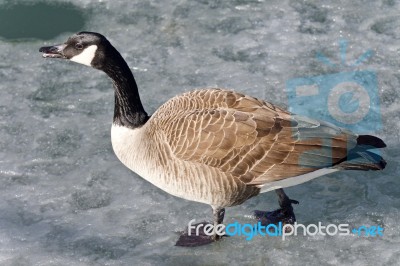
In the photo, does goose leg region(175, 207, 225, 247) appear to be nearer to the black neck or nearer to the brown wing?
the brown wing

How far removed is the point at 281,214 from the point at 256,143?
781mm

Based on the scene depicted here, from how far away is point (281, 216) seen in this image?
5.44 m

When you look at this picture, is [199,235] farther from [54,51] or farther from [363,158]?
[54,51]

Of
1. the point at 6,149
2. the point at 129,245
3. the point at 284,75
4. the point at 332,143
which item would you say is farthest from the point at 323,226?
the point at 6,149

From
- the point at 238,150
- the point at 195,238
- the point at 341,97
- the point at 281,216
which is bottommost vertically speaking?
the point at 195,238

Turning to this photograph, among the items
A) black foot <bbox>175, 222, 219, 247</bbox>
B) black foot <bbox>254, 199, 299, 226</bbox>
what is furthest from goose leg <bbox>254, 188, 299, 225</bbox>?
black foot <bbox>175, 222, 219, 247</bbox>

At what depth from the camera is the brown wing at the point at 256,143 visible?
4938mm

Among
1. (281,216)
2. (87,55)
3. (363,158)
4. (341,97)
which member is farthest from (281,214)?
(87,55)

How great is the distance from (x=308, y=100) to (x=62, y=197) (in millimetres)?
2541

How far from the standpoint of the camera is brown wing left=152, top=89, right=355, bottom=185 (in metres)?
4.94

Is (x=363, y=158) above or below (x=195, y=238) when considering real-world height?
above

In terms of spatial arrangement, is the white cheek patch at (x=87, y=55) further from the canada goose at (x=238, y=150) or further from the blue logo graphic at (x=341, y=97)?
the blue logo graphic at (x=341, y=97)

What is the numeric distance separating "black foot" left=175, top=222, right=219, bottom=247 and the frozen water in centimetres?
6

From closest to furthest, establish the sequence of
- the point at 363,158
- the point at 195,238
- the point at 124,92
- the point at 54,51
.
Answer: the point at 363,158
the point at 195,238
the point at 54,51
the point at 124,92
